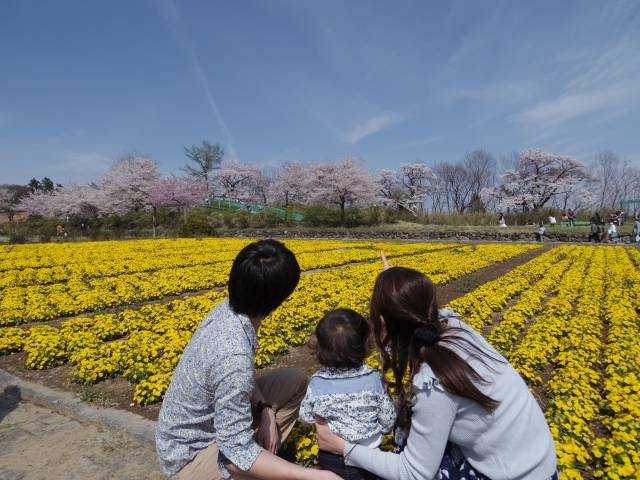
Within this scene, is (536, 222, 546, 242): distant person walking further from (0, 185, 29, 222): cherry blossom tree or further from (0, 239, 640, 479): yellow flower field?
(0, 185, 29, 222): cherry blossom tree

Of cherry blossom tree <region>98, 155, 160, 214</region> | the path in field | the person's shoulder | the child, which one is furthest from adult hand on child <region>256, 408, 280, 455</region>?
cherry blossom tree <region>98, 155, 160, 214</region>

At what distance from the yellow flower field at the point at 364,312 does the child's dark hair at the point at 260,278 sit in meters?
1.40

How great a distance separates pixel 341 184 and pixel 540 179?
71.2ft

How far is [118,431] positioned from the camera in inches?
140

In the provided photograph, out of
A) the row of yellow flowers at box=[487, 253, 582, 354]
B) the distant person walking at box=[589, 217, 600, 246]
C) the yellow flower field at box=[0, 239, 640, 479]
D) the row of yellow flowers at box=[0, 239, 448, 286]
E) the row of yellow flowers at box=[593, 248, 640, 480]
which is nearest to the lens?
the row of yellow flowers at box=[593, 248, 640, 480]

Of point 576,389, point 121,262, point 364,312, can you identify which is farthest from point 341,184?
point 576,389

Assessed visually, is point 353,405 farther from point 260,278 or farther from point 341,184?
point 341,184

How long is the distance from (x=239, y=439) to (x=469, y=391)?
105 centimetres

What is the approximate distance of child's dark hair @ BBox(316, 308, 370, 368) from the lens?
2377 mm

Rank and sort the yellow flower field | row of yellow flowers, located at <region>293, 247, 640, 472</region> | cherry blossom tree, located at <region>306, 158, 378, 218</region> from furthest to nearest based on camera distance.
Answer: cherry blossom tree, located at <region>306, 158, 378, 218</region> < the yellow flower field < row of yellow flowers, located at <region>293, 247, 640, 472</region>

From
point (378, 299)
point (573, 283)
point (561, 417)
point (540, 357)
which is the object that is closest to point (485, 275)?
point (573, 283)

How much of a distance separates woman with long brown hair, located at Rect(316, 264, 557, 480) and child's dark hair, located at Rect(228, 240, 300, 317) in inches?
18.2

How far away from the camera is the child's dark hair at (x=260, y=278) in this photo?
1997 mm

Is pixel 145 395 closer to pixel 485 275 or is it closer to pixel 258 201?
pixel 485 275
